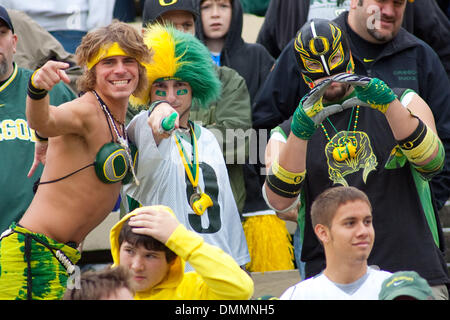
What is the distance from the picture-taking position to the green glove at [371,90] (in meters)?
3.94

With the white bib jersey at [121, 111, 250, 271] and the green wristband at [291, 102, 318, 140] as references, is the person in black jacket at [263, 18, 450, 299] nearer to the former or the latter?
the green wristband at [291, 102, 318, 140]

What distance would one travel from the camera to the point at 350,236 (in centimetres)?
359

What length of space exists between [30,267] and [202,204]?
43.2 inches

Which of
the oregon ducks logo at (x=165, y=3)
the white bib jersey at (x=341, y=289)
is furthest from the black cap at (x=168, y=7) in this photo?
the white bib jersey at (x=341, y=289)

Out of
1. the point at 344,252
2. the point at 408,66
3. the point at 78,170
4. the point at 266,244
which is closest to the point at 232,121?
the point at 266,244

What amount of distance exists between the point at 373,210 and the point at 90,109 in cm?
159

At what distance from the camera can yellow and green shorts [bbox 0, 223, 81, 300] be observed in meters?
4.04

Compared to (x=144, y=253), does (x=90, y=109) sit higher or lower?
higher

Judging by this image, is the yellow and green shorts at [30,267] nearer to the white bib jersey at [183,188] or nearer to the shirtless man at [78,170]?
the shirtless man at [78,170]

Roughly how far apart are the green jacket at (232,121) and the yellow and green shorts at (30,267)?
1516 mm

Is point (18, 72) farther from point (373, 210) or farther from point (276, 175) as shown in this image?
point (373, 210)

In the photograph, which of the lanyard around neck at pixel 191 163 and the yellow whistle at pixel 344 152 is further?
the lanyard around neck at pixel 191 163
